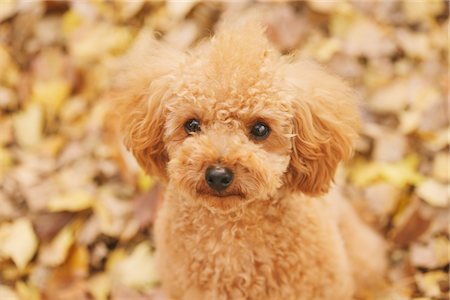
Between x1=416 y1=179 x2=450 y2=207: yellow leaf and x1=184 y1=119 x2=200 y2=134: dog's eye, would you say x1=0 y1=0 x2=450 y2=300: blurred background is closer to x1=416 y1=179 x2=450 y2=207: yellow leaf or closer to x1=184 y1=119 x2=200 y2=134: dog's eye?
x1=416 y1=179 x2=450 y2=207: yellow leaf

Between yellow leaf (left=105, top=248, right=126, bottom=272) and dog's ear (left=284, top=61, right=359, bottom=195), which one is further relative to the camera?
yellow leaf (left=105, top=248, right=126, bottom=272)

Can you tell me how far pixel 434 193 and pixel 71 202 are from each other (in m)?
1.17

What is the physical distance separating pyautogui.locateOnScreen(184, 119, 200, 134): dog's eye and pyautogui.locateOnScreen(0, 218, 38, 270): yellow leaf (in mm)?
839

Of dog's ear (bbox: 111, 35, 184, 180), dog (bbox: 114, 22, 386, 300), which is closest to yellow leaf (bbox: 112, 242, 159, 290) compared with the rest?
dog (bbox: 114, 22, 386, 300)

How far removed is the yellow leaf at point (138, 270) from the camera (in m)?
2.10

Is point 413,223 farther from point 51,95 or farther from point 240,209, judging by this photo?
point 51,95

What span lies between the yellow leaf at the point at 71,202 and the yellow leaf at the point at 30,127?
1.17 ft

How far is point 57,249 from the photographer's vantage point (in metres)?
2.16

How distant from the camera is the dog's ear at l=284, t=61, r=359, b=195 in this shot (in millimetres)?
1538

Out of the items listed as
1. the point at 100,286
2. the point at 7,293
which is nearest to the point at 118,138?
the point at 100,286

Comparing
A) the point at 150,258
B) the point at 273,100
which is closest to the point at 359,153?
the point at 150,258

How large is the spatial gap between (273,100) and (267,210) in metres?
0.30

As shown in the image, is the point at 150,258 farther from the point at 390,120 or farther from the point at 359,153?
the point at 390,120

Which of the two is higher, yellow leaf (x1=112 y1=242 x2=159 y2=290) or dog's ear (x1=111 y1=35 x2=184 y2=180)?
dog's ear (x1=111 y1=35 x2=184 y2=180)
